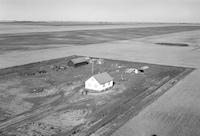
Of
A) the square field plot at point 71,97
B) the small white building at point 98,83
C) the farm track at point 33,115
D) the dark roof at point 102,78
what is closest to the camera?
the square field plot at point 71,97

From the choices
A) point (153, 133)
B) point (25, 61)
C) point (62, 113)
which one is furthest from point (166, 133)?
point (25, 61)

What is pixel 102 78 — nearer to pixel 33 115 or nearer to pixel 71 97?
pixel 71 97

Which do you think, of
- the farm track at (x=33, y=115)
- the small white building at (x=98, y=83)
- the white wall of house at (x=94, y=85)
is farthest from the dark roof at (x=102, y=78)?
the farm track at (x=33, y=115)

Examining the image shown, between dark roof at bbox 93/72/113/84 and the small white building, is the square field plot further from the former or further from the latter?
the small white building

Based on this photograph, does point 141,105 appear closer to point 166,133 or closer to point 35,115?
point 166,133

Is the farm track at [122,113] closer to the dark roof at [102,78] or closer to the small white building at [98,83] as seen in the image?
the small white building at [98,83]

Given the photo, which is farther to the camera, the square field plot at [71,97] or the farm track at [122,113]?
the square field plot at [71,97]

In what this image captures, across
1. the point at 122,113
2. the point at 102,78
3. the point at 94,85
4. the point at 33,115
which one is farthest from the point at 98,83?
the point at 33,115

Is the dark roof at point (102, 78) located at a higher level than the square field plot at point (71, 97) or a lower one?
higher
